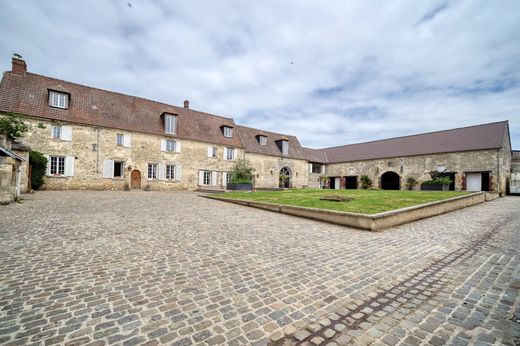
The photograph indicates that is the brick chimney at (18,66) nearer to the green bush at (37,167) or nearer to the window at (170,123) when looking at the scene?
the green bush at (37,167)

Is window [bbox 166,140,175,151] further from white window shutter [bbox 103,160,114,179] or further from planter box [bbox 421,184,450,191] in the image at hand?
planter box [bbox 421,184,450,191]

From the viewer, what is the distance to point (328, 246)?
4910mm

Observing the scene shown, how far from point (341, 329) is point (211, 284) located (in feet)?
5.35

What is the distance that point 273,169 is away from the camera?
28312mm

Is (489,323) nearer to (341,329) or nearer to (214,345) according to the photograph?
(341,329)

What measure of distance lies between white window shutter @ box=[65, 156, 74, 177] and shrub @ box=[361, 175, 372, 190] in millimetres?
29905

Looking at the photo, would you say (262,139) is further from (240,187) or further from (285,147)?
(240,187)

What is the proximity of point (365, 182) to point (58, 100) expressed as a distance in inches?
1251

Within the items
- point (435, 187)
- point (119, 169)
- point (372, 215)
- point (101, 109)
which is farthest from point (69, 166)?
point (435, 187)

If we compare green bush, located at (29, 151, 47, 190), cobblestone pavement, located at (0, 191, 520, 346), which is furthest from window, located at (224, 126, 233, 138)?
cobblestone pavement, located at (0, 191, 520, 346)

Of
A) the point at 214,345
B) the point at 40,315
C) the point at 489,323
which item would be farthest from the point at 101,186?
the point at 489,323

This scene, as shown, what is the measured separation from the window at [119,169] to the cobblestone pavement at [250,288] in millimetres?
14637

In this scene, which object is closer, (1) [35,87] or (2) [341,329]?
(2) [341,329]

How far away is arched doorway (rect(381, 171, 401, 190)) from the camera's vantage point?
28.3m
